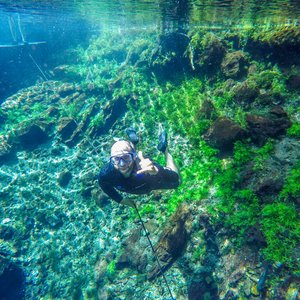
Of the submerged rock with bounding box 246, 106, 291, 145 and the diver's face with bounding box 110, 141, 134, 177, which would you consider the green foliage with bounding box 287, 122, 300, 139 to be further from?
the diver's face with bounding box 110, 141, 134, 177

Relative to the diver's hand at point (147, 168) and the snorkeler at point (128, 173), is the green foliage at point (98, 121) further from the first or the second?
the diver's hand at point (147, 168)

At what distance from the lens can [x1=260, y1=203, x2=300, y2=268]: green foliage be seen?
441cm

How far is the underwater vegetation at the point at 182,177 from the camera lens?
524 cm

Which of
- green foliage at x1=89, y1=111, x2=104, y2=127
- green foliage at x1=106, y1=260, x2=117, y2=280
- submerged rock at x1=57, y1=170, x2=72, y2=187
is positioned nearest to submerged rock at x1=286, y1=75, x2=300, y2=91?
green foliage at x1=89, y1=111, x2=104, y2=127

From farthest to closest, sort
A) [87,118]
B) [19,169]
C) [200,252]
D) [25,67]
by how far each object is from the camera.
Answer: [25,67] < [87,118] < [19,169] < [200,252]

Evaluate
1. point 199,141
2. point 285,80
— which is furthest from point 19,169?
point 285,80

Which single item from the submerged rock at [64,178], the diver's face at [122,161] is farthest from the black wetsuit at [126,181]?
the submerged rock at [64,178]

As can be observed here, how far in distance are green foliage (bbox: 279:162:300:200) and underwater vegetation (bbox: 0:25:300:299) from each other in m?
0.03

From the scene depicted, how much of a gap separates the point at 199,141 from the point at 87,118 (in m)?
6.78

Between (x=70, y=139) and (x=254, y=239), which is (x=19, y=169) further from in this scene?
(x=254, y=239)

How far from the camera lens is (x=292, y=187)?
4906 millimetres

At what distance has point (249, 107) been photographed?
7.64m

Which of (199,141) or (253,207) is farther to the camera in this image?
(199,141)

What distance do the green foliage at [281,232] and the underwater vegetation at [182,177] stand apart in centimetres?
2
